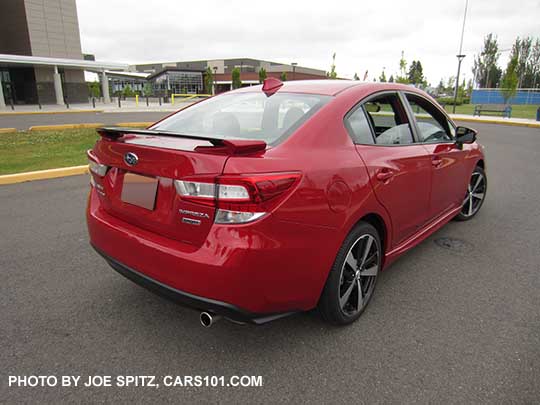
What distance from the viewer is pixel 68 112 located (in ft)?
90.5

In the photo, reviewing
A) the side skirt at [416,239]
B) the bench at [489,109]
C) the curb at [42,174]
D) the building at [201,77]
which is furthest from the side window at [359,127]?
the building at [201,77]

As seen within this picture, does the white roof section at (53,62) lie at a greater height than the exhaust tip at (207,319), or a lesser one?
greater

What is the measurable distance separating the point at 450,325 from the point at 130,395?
214cm

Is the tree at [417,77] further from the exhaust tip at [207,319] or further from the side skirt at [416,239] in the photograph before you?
the exhaust tip at [207,319]

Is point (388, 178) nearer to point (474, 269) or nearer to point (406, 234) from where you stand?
point (406, 234)

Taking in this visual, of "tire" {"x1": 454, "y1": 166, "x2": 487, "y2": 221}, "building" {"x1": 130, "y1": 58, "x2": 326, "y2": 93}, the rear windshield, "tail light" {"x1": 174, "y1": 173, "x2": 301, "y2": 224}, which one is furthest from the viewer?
"building" {"x1": 130, "y1": 58, "x2": 326, "y2": 93}

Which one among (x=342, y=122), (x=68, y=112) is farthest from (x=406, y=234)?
(x=68, y=112)

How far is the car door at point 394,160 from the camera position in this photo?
8.93 feet

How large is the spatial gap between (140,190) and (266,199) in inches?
32.4

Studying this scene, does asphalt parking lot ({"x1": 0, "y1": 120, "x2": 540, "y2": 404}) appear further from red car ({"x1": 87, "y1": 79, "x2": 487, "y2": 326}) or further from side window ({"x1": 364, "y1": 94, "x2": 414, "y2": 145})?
side window ({"x1": 364, "y1": 94, "x2": 414, "y2": 145})

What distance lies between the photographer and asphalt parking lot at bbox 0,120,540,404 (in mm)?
2154

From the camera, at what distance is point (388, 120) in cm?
338

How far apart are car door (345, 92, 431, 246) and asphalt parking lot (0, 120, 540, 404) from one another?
2.12 ft

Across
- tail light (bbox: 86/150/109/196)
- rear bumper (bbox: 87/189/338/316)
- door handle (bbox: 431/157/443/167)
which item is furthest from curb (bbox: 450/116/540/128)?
tail light (bbox: 86/150/109/196)
